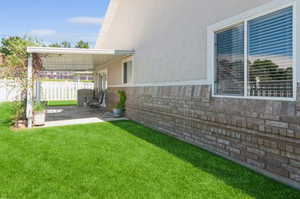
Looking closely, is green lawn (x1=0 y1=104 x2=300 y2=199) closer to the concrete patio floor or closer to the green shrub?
the green shrub

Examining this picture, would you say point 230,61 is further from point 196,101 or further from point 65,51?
point 65,51

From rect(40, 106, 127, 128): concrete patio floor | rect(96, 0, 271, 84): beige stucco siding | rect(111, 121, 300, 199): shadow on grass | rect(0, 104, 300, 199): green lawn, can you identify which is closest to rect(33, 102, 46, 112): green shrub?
rect(40, 106, 127, 128): concrete patio floor

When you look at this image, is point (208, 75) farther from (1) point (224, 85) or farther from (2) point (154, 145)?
(2) point (154, 145)

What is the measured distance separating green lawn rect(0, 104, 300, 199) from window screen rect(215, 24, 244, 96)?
151cm

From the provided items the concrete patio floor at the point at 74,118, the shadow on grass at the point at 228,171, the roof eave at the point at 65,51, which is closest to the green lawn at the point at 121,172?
the shadow on grass at the point at 228,171

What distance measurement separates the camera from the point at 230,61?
4840 mm

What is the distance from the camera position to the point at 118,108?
11.0m

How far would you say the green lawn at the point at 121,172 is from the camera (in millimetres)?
3324

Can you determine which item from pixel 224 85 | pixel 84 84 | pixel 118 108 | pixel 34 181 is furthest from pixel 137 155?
pixel 84 84

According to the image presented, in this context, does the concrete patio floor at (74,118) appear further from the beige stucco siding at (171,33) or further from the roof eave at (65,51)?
the roof eave at (65,51)

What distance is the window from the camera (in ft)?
36.1

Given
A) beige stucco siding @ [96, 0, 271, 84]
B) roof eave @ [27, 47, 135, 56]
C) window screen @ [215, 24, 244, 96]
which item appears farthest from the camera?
roof eave @ [27, 47, 135, 56]

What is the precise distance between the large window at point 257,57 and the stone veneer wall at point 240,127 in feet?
0.87

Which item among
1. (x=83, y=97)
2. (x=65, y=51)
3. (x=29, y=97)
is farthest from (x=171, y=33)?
(x=83, y=97)
